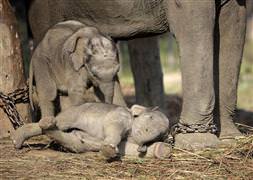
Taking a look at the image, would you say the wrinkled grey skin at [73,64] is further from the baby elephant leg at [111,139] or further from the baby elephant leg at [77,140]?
the baby elephant leg at [111,139]

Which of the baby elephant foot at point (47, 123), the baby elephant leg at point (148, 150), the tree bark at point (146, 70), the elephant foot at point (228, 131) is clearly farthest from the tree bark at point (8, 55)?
the tree bark at point (146, 70)

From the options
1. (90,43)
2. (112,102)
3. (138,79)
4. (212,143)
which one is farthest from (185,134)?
(138,79)

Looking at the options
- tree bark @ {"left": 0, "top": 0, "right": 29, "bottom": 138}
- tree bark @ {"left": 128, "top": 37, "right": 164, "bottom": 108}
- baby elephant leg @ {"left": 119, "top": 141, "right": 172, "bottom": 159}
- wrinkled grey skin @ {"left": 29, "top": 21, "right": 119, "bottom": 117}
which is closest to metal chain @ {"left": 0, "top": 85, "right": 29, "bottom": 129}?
tree bark @ {"left": 0, "top": 0, "right": 29, "bottom": 138}

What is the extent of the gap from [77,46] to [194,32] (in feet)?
2.99

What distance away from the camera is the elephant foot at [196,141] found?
5930mm

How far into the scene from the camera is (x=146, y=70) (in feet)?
30.2

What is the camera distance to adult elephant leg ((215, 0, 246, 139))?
644cm

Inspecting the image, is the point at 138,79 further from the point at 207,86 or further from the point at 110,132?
the point at 110,132

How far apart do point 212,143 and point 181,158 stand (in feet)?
1.52

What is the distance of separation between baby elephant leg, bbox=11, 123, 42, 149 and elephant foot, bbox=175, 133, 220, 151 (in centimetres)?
108

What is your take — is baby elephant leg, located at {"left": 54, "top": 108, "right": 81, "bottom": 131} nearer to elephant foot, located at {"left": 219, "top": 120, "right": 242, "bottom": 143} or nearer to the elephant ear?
the elephant ear

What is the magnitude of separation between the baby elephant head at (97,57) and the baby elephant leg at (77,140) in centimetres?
40

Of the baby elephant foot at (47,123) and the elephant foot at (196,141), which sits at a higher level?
the baby elephant foot at (47,123)

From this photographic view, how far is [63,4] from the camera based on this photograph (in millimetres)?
6797
